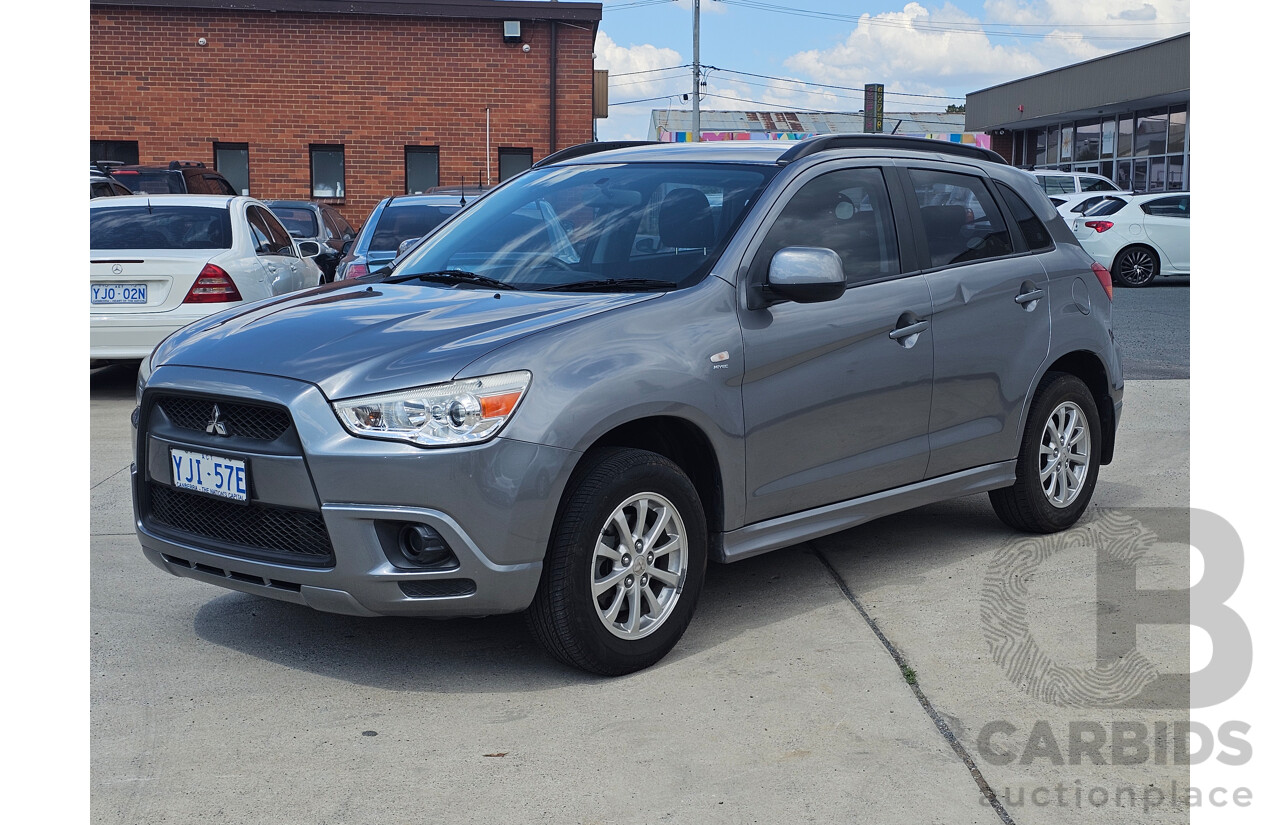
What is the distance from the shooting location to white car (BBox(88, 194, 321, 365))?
9.80m

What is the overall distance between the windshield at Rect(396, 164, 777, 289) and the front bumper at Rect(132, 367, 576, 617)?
107 centimetres

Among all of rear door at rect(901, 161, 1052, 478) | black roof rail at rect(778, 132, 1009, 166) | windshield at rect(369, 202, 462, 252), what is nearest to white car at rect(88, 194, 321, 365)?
windshield at rect(369, 202, 462, 252)

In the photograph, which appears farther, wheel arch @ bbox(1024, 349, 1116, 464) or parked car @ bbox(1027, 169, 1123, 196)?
parked car @ bbox(1027, 169, 1123, 196)

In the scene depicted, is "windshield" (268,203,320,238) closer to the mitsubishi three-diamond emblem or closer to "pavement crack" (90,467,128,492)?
"pavement crack" (90,467,128,492)

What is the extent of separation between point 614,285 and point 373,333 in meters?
0.92

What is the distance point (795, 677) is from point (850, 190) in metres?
2.01

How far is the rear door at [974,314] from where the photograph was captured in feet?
17.8

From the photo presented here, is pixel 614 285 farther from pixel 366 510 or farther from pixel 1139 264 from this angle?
pixel 1139 264

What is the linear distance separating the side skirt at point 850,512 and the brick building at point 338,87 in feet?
70.7

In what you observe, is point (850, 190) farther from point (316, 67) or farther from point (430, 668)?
point (316, 67)

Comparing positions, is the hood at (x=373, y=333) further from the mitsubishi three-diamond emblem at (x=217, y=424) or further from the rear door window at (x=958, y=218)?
the rear door window at (x=958, y=218)

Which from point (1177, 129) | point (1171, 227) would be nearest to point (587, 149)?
point (1171, 227)

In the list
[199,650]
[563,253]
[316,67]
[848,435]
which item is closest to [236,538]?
[199,650]

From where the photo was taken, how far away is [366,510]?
12.7 ft
